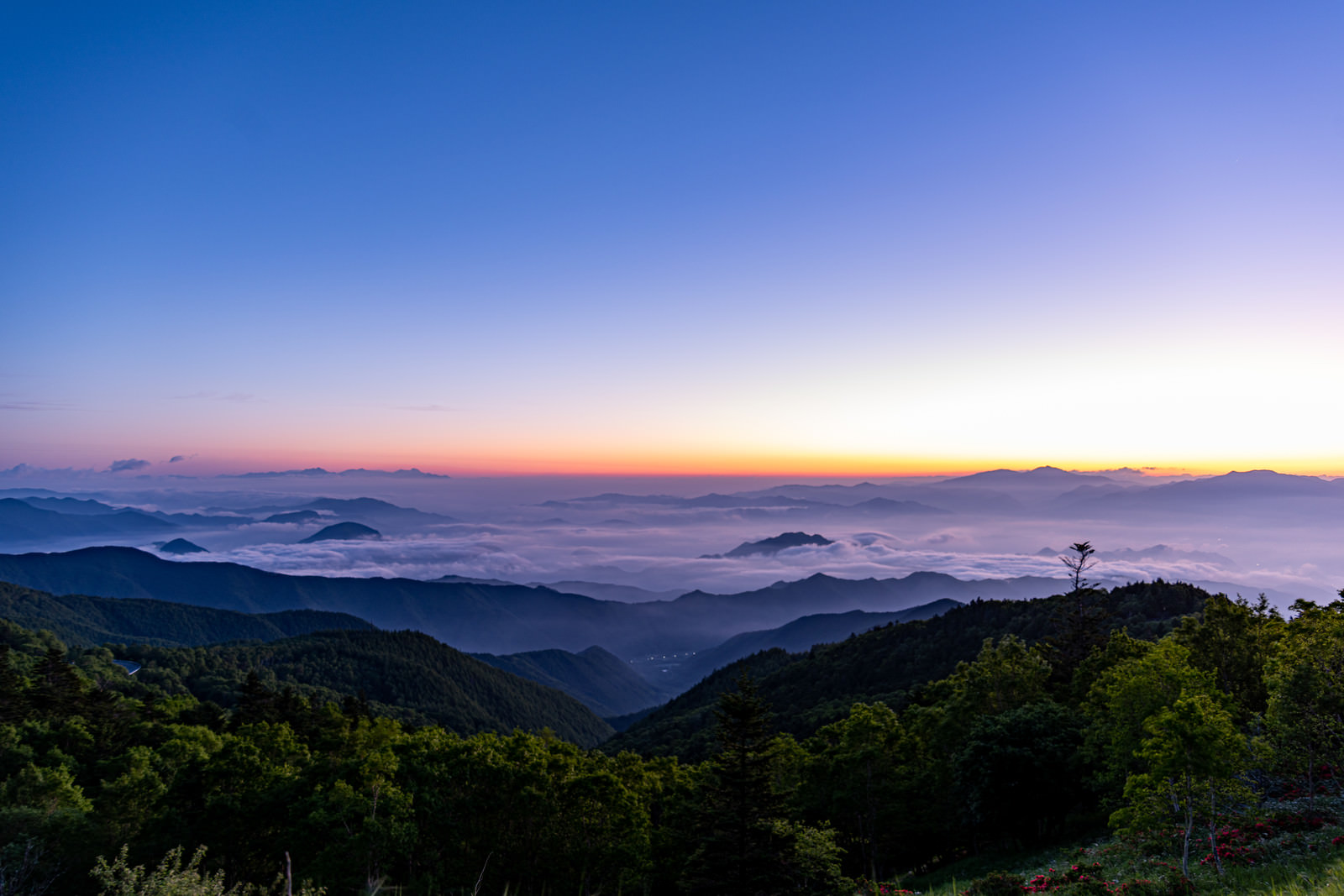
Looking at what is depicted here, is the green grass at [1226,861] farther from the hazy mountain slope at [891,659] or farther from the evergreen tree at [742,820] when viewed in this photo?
the hazy mountain slope at [891,659]

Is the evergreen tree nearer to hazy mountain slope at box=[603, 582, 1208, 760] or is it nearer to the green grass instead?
the green grass

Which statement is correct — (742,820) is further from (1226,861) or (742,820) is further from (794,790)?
(1226,861)

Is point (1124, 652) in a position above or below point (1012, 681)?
above

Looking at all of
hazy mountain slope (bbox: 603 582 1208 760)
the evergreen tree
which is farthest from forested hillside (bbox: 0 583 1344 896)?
hazy mountain slope (bbox: 603 582 1208 760)

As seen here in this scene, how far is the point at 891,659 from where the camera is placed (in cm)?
14275

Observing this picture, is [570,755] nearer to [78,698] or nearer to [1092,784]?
[1092,784]

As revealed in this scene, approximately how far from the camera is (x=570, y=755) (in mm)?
44469

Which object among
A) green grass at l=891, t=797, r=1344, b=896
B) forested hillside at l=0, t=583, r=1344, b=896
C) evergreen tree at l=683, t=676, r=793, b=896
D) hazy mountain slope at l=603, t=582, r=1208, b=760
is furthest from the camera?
hazy mountain slope at l=603, t=582, r=1208, b=760

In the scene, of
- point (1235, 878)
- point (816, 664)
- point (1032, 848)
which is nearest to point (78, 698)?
point (1032, 848)

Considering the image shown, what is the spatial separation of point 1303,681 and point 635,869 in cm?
3376

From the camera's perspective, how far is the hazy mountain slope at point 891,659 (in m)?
113

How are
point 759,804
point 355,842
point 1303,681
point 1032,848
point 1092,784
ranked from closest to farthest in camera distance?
point 1303,681 < point 759,804 < point 355,842 < point 1092,784 < point 1032,848

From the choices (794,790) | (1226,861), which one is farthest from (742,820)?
(1226,861)

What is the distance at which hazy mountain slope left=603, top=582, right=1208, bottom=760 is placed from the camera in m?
113
